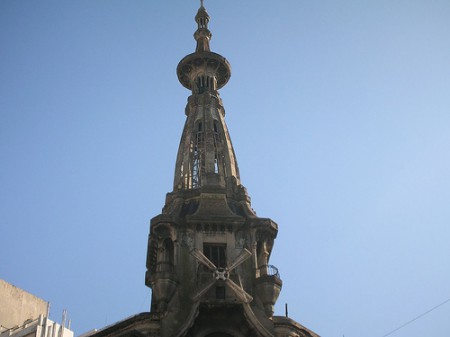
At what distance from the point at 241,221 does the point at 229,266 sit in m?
3.62

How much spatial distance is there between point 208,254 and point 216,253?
20.3 inches

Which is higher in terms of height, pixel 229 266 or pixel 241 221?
pixel 241 221

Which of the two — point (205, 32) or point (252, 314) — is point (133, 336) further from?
point (205, 32)

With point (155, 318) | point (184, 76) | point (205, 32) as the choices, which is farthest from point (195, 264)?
point (205, 32)

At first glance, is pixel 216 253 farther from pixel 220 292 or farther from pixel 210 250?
pixel 220 292

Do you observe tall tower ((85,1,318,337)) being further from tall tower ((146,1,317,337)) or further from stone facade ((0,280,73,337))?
stone facade ((0,280,73,337))

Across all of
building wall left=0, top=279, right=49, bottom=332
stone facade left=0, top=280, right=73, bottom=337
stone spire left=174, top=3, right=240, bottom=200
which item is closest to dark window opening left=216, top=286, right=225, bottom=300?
stone spire left=174, top=3, right=240, bottom=200

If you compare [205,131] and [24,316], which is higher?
[205,131]

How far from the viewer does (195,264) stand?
38.8m

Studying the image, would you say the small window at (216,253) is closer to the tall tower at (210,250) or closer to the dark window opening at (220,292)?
the tall tower at (210,250)

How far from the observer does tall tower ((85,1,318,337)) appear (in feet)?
115

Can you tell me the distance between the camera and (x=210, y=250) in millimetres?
39938

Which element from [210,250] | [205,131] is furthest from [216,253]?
[205,131]

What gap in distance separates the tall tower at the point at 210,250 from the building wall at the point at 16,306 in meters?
20.1
